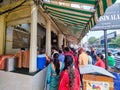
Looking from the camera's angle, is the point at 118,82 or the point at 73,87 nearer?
the point at 73,87

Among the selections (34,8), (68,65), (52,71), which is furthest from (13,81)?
(34,8)

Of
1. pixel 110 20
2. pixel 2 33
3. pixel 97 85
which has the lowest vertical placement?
pixel 97 85

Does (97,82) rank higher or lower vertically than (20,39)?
lower

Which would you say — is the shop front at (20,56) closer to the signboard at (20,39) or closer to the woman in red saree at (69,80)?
the signboard at (20,39)

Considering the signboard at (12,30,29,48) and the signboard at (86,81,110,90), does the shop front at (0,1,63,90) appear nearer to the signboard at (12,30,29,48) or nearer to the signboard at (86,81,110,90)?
the signboard at (12,30,29,48)

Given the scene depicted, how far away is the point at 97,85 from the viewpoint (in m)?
1.90

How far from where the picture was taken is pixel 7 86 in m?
2.92

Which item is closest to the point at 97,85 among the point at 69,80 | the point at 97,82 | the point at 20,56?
the point at 97,82

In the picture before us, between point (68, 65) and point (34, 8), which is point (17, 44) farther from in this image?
point (68, 65)

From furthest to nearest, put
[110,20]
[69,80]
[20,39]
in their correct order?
[20,39] → [110,20] → [69,80]

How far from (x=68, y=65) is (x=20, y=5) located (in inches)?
81.8

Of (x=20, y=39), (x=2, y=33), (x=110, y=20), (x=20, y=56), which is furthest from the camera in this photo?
(x=20, y=39)

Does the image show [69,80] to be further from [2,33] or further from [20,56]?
[2,33]

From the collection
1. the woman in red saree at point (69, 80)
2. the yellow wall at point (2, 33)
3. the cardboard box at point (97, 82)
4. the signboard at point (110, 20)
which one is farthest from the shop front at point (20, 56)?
the signboard at point (110, 20)
